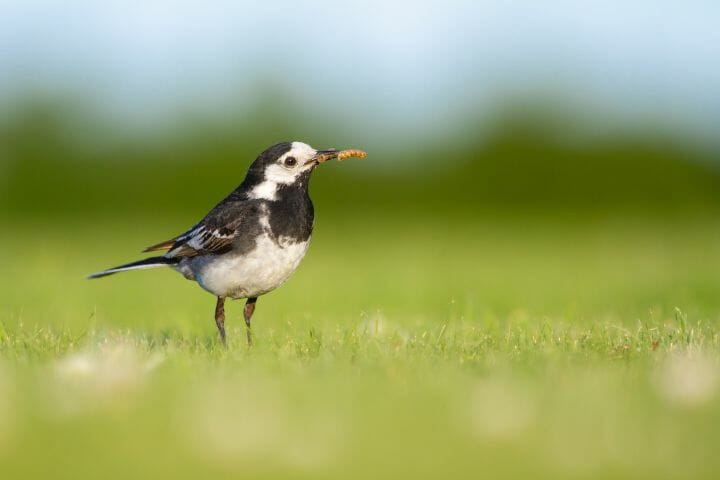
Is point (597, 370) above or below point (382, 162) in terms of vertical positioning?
above

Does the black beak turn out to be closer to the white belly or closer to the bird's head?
the bird's head

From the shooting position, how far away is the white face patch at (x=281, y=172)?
671cm

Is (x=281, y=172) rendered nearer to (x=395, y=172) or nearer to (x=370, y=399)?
(x=370, y=399)

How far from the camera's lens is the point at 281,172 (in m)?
6.75

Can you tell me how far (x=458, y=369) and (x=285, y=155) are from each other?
9.15 ft

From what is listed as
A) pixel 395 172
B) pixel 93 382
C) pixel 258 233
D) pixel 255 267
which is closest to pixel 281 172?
pixel 258 233

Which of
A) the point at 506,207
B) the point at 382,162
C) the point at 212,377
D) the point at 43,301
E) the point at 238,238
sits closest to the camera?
the point at 212,377

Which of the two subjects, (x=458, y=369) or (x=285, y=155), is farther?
(x=285, y=155)

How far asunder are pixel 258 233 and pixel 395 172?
16019 millimetres

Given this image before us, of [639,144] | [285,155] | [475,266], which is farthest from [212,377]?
→ [639,144]

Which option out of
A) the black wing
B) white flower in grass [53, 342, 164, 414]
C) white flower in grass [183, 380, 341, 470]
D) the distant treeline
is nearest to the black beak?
the black wing

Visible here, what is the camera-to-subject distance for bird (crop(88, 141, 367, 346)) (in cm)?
640

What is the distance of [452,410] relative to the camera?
335cm

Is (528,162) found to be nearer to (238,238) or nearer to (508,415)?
(238,238)
